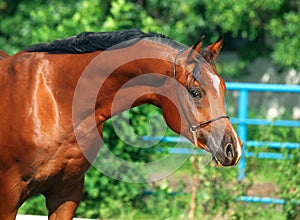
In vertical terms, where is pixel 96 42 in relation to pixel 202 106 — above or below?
above

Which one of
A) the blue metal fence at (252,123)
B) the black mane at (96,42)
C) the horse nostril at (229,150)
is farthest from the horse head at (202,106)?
the blue metal fence at (252,123)

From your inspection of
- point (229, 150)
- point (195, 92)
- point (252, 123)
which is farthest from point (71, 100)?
point (252, 123)

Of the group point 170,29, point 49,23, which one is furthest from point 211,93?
point 170,29

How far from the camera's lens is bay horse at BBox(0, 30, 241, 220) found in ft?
13.2

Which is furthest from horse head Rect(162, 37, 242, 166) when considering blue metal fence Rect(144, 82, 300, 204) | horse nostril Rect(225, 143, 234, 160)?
blue metal fence Rect(144, 82, 300, 204)

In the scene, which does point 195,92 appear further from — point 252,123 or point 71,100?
point 252,123

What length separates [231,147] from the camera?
3770 millimetres

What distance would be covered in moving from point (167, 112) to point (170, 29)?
23.5 feet

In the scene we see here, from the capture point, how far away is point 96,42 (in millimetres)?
4234

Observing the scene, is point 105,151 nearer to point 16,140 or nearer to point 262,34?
point 16,140

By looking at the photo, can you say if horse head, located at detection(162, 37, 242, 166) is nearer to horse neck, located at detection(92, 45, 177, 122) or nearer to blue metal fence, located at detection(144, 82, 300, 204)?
horse neck, located at detection(92, 45, 177, 122)

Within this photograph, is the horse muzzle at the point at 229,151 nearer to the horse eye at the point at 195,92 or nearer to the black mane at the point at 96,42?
the horse eye at the point at 195,92

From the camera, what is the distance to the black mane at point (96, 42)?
4168 millimetres

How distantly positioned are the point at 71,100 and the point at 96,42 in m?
0.39
